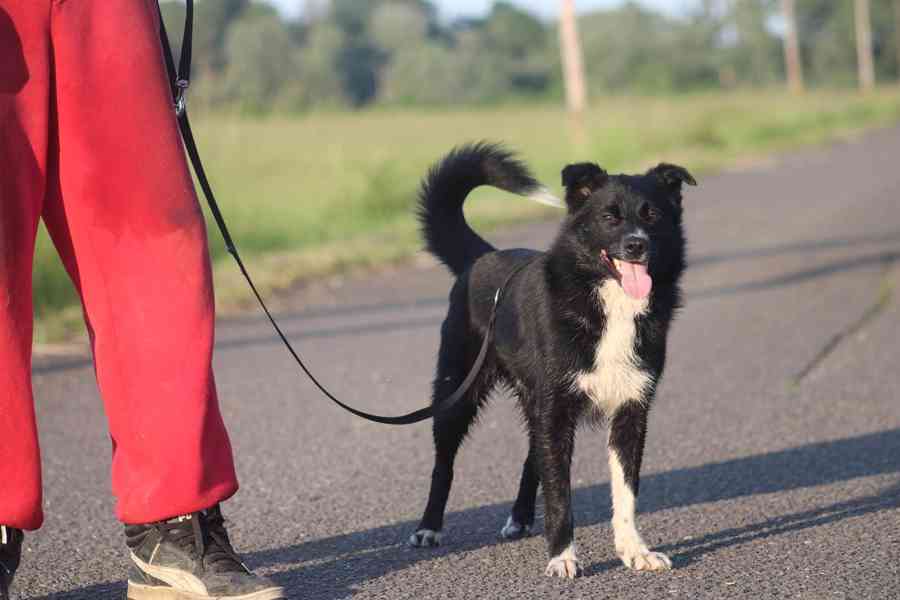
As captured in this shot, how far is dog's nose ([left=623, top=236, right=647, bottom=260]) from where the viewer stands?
3705 millimetres

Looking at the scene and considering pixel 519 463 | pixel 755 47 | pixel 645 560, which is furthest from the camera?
pixel 755 47

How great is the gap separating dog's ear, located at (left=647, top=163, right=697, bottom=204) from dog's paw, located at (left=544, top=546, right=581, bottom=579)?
1239mm

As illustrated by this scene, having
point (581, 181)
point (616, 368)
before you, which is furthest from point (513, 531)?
point (581, 181)

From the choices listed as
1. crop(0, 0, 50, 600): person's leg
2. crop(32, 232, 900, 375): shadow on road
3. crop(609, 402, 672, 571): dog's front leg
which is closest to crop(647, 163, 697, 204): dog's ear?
crop(609, 402, 672, 571): dog's front leg

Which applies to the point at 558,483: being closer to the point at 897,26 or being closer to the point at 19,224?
the point at 19,224

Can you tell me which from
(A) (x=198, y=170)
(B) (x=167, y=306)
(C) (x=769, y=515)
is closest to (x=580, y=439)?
(C) (x=769, y=515)

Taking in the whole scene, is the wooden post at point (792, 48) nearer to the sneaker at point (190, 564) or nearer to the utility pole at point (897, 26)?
the utility pole at point (897, 26)

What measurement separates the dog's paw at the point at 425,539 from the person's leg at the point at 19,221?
4.08ft

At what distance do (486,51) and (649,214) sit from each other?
53000 millimetres

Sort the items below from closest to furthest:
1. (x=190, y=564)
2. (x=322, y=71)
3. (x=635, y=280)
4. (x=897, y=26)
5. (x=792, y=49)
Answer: (x=190, y=564) < (x=635, y=280) < (x=322, y=71) < (x=792, y=49) < (x=897, y=26)

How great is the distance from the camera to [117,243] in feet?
9.92

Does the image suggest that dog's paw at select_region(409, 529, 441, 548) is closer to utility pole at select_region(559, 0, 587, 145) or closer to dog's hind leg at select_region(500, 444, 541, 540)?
dog's hind leg at select_region(500, 444, 541, 540)

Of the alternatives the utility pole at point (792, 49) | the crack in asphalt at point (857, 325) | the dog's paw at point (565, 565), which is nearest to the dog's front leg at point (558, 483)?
the dog's paw at point (565, 565)

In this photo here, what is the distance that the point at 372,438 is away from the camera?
5.48 metres
